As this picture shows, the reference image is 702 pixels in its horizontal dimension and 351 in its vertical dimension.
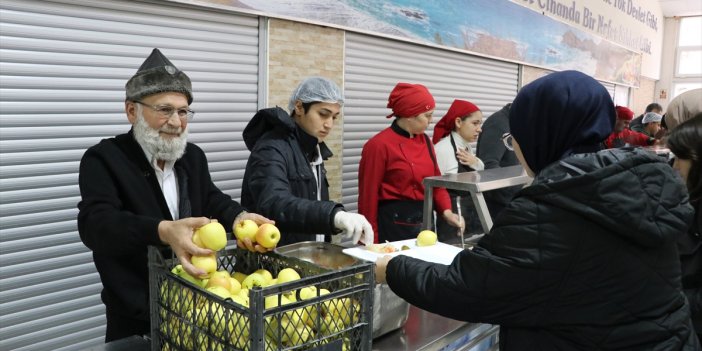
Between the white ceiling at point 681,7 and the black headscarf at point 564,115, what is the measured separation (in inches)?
607

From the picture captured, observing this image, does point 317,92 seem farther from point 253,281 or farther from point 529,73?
point 529,73

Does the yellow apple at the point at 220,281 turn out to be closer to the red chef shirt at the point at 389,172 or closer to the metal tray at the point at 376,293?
the metal tray at the point at 376,293

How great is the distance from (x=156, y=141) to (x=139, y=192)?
0.67 feet

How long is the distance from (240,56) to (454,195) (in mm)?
2036

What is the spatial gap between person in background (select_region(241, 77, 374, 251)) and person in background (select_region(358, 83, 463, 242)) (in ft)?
2.54

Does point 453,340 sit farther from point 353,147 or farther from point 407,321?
point 353,147

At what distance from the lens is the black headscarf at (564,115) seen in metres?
1.63

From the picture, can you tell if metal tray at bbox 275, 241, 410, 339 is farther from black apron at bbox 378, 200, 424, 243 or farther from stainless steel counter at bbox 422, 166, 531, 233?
black apron at bbox 378, 200, 424, 243

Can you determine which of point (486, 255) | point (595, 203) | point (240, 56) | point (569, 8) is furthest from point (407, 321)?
point (569, 8)

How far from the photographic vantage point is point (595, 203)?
1413 mm

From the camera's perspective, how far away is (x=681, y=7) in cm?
1492

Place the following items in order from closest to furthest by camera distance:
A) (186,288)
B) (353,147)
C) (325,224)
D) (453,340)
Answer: (186,288) < (453,340) < (325,224) < (353,147)

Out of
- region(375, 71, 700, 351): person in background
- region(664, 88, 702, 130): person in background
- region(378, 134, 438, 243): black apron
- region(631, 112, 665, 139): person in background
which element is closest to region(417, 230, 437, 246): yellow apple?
region(375, 71, 700, 351): person in background

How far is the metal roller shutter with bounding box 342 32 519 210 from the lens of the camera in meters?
5.48
